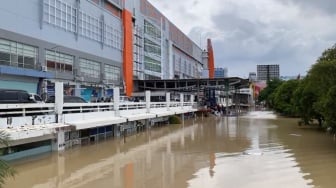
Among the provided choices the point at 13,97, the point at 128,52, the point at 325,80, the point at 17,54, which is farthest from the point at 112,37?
the point at 325,80

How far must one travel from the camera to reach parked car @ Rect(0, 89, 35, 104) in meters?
21.1

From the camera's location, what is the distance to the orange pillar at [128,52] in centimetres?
7381

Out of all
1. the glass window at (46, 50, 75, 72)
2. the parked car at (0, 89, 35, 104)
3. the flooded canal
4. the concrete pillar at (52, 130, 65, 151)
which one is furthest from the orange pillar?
the concrete pillar at (52, 130, 65, 151)

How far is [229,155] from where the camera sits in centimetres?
1988

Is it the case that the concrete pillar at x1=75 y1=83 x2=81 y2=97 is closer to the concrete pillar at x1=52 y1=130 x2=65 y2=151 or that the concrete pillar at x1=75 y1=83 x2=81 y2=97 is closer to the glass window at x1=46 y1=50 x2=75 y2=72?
the glass window at x1=46 y1=50 x2=75 y2=72

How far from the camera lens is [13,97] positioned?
21.9 m

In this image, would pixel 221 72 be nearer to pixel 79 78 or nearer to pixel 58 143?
pixel 79 78

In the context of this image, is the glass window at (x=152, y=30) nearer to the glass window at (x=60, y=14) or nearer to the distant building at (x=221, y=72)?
the glass window at (x=60, y=14)

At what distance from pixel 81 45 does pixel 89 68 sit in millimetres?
4453

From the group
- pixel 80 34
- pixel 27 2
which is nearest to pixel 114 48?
pixel 80 34

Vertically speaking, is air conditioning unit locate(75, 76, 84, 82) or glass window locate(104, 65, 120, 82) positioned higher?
glass window locate(104, 65, 120, 82)

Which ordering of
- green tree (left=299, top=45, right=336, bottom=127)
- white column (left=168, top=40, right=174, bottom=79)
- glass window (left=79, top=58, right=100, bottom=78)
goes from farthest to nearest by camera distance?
white column (left=168, top=40, right=174, bottom=79) → glass window (left=79, top=58, right=100, bottom=78) → green tree (left=299, top=45, right=336, bottom=127)

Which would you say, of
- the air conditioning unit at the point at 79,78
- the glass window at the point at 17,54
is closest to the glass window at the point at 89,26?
the air conditioning unit at the point at 79,78

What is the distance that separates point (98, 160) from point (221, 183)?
6907 millimetres
